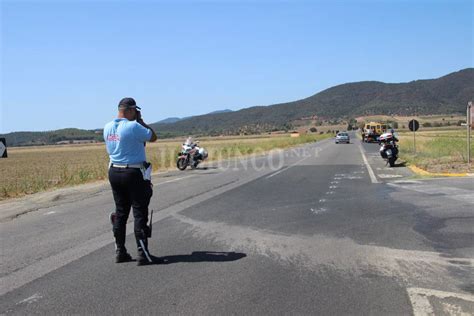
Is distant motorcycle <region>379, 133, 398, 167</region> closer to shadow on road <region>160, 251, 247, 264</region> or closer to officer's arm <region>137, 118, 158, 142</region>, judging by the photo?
shadow on road <region>160, 251, 247, 264</region>

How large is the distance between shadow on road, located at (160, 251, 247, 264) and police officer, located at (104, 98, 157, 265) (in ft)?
0.81

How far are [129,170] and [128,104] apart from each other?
0.83m

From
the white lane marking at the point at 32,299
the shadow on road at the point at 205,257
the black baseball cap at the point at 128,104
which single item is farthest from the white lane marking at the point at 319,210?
the white lane marking at the point at 32,299

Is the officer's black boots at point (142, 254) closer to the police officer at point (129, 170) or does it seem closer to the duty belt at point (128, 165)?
the police officer at point (129, 170)

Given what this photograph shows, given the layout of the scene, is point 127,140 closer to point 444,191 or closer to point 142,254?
point 142,254

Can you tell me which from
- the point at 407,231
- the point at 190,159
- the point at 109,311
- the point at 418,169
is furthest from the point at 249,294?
the point at 190,159

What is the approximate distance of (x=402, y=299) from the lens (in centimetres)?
521

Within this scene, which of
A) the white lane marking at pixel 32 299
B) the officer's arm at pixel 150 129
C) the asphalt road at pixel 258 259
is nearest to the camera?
the asphalt road at pixel 258 259

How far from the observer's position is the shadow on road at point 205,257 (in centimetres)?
688

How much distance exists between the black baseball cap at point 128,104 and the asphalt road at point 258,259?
1957mm

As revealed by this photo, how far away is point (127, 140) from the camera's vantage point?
22.2ft

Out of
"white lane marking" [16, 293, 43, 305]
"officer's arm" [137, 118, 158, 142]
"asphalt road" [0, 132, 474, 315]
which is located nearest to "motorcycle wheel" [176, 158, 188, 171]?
"asphalt road" [0, 132, 474, 315]

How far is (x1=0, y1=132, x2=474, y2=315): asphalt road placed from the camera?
5195 mm

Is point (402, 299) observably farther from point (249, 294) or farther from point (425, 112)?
point (425, 112)
